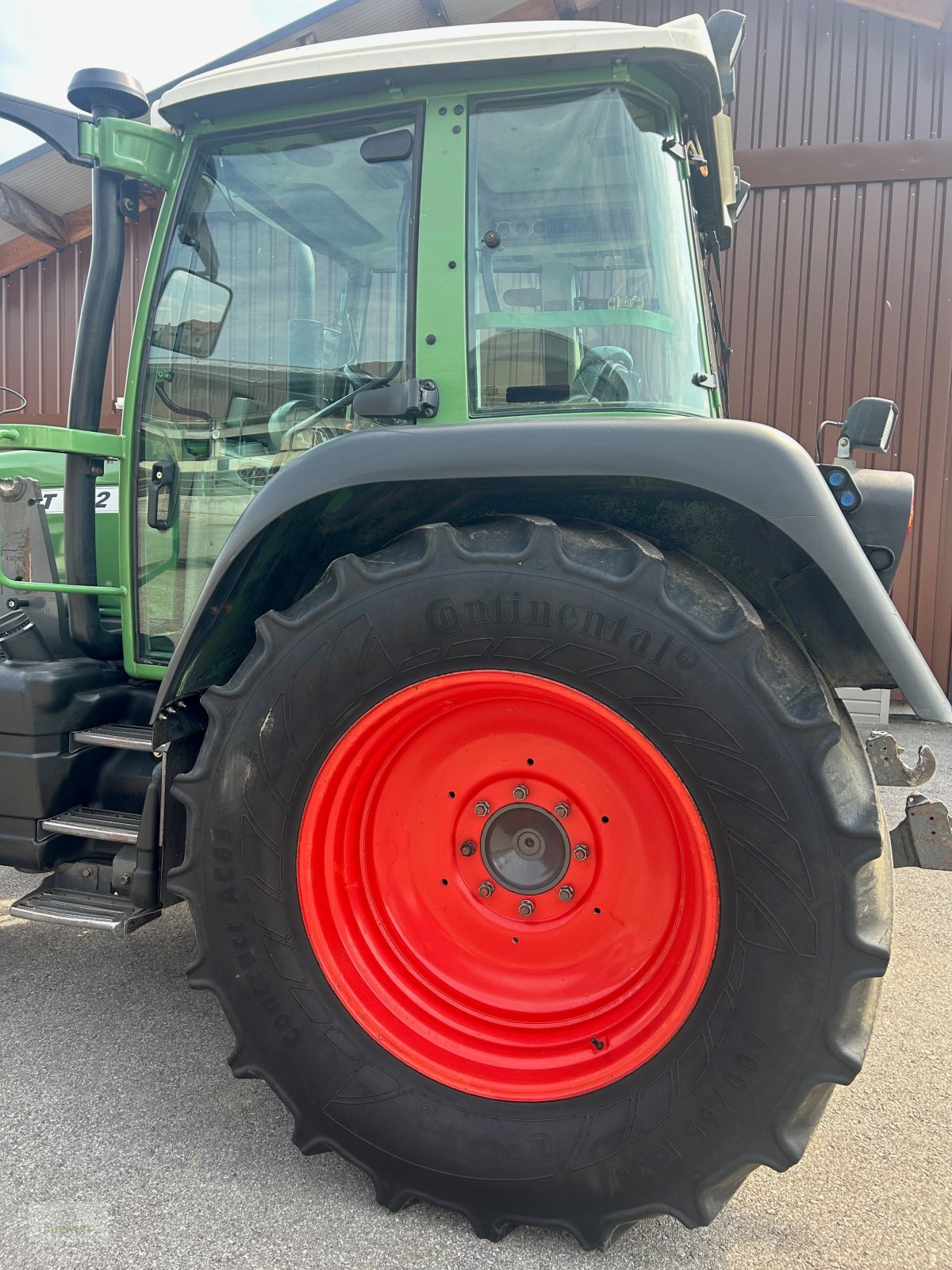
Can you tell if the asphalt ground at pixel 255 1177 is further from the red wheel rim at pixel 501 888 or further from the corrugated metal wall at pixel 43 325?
the corrugated metal wall at pixel 43 325

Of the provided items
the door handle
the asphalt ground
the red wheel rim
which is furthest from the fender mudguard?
the asphalt ground

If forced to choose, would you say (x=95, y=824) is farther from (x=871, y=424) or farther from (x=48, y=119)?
(x=871, y=424)

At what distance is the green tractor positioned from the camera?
1463 millimetres

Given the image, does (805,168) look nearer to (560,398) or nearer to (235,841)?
(560,398)

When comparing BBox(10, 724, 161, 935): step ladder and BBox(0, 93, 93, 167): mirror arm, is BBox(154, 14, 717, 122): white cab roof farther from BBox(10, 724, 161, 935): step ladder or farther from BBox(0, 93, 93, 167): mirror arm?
BBox(10, 724, 161, 935): step ladder

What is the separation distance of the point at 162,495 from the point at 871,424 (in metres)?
1.72

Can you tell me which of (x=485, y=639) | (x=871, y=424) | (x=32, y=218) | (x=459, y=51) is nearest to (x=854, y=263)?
(x=871, y=424)

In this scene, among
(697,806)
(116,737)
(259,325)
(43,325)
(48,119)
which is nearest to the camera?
(697,806)

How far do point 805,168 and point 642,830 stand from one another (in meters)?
6.19

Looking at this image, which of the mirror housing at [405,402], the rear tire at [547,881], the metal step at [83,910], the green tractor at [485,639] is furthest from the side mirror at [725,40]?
the metal step at [83,910]

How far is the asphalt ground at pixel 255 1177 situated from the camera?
150cm

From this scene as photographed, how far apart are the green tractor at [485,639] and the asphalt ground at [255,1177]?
0.35 feet

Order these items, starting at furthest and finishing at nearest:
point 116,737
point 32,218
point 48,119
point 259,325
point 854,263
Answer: point 32,218 → point 854,263 → point 116,737 → point 259,325 → point 48,119

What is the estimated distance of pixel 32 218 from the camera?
6.95 metres
